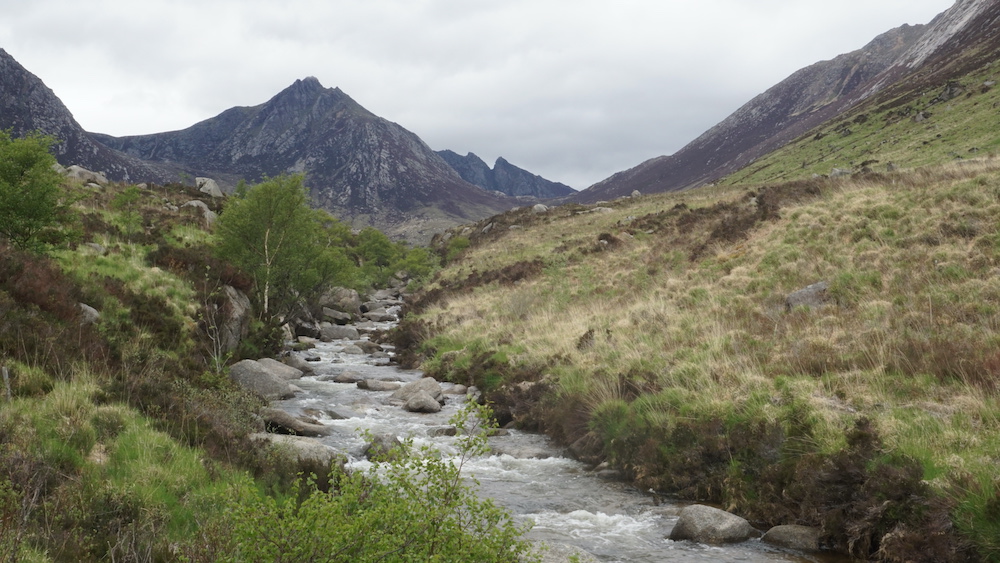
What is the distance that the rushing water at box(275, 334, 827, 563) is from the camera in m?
7.73

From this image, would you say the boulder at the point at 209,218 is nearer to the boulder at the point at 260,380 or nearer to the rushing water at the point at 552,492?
the boulder at the point at 260,380

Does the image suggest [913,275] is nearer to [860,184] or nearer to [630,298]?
[630,298]

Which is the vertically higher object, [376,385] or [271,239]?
[271,239]

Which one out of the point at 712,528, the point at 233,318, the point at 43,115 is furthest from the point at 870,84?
the point at 43,115

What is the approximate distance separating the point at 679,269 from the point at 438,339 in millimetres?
11479

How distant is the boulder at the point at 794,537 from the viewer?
24.6 feet

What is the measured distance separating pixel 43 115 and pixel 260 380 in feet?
673

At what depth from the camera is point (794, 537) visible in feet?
25.1

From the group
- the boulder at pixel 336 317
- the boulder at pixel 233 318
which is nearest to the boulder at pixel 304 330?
the boulder at pixel 336 317

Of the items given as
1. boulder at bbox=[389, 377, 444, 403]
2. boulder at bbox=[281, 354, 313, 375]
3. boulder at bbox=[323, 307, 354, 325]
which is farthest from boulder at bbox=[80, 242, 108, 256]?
boulder at bbox=[323, 307, 354, 325]

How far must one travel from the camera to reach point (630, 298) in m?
22.0

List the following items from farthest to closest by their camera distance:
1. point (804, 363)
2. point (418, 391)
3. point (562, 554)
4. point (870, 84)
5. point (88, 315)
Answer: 1. point (870, 84)
2. point (418, 391)
3. point (88, 315)
4. point (804, 363)
5. point (562, 554)

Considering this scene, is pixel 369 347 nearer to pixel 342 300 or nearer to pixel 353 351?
pixel 353 351

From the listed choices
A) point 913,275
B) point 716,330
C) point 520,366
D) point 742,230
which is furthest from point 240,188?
point 913,275
